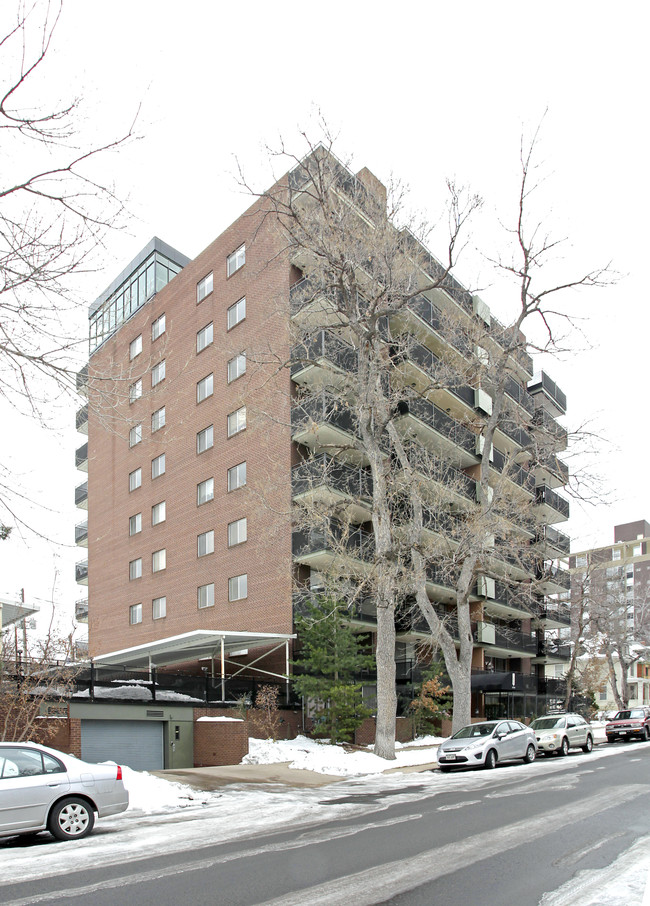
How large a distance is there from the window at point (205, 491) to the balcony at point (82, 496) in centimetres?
1540

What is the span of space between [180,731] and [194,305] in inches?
872

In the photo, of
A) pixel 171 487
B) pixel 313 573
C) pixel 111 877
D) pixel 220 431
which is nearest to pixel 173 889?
pixel 111 877

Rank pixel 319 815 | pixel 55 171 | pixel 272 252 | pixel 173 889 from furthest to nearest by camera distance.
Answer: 1. pixel 272 252
2. pixel 319 815
3. pixel 55 171
4. pixel 173 889

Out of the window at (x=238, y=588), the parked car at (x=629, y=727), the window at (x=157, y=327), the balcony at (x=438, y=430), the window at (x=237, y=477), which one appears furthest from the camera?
the window at (x=157, y=327)

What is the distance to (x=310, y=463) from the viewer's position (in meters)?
27.8

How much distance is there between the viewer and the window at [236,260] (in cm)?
3562

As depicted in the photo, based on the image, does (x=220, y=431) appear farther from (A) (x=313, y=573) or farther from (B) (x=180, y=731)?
(B) (x=180, y=731)

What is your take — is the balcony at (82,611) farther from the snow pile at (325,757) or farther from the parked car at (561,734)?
the parked car at (561,734)

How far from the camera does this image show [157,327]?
41.8 metres

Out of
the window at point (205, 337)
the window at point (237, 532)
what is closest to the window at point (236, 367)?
the window at point (205, 337)

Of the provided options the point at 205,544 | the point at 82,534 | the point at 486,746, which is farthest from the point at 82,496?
the point at 486,746

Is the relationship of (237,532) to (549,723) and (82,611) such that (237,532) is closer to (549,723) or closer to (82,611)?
(549,723)

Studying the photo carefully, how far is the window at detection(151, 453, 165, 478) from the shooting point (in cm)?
3966

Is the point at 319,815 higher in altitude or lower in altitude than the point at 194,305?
lower
